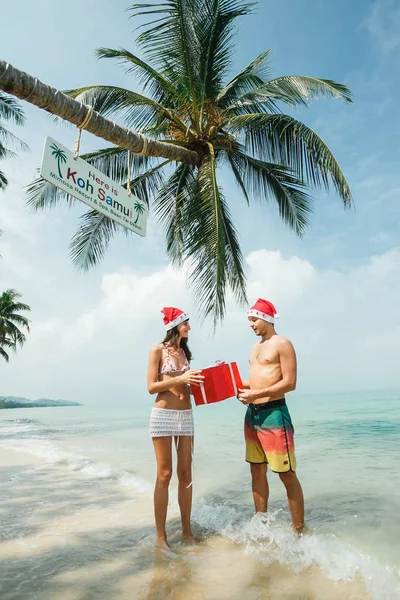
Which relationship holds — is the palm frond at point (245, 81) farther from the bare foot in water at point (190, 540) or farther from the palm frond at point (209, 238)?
the bare foot in water at point (190, 540)

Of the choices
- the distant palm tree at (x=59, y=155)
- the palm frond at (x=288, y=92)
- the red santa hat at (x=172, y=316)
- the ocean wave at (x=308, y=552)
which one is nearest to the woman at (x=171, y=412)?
the red santa hat at (x=172, y=316)

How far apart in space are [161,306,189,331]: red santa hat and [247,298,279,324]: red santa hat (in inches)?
22.6

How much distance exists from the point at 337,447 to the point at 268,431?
23.8 ft

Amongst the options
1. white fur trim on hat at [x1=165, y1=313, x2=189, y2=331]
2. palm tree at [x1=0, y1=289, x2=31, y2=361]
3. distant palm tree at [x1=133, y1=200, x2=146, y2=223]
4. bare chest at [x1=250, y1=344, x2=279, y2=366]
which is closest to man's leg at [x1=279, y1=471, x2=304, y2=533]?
bare chest at [x1=250, y1=344, x2=279, y2=366]

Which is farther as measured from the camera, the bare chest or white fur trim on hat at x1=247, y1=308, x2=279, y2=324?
white fur trim on hat at x1=247, y1=308, x2=279, y2=324

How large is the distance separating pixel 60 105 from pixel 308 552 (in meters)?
3.93

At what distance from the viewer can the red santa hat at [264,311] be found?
358cm

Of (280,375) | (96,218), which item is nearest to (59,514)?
(280,375)

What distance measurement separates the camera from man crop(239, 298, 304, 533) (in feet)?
10.8

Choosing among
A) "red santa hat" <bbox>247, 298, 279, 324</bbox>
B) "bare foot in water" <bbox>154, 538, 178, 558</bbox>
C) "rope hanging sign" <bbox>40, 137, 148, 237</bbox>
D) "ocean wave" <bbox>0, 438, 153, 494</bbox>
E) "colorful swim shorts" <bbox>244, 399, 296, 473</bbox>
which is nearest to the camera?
"rope hanging sign" <bbox>40, 137, 148, 237</bbox>

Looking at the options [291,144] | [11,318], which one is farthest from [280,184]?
[11,318]

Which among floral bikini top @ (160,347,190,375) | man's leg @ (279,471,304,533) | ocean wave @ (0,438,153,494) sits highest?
floral bikini top @ (160,347,190,375)

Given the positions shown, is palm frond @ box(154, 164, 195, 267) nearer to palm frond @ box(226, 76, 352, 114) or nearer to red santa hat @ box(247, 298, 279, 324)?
palm frond @ box(226, 76, 352, 114)

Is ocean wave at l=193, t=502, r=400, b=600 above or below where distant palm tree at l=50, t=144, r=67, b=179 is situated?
below
